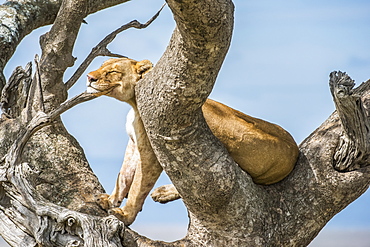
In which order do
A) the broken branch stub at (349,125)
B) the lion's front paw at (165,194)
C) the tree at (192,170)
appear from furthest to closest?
the lion's front paw at (165,194) → the broken branch stub at (349,125) → the tree at (192,170)

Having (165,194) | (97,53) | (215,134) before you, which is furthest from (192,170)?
(97,53)

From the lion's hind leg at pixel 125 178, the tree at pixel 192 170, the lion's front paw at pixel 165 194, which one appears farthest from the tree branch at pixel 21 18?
the lion's front paw at pixel 165 194

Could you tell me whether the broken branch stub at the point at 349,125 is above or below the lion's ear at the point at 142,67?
below

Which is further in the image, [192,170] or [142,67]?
[142,67]

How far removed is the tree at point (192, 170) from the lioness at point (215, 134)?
0.38ft

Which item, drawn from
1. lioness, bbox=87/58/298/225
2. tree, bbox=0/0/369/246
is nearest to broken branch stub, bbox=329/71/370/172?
tree, bbox=0/0/369/246

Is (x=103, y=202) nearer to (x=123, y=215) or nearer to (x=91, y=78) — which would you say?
(x=123, y=215)

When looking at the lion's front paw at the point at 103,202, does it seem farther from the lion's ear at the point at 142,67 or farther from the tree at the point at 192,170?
the lion's ear at the point at 142,67

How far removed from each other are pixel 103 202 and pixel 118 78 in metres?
0.84

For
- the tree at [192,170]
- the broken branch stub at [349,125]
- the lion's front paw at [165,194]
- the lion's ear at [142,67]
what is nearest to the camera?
the tree at [192,170]

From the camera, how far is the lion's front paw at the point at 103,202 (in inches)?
150

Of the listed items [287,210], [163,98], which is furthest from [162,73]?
[287,210]

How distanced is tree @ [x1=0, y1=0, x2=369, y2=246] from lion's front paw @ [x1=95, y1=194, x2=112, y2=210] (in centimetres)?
4

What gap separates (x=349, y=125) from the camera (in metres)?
3.57
